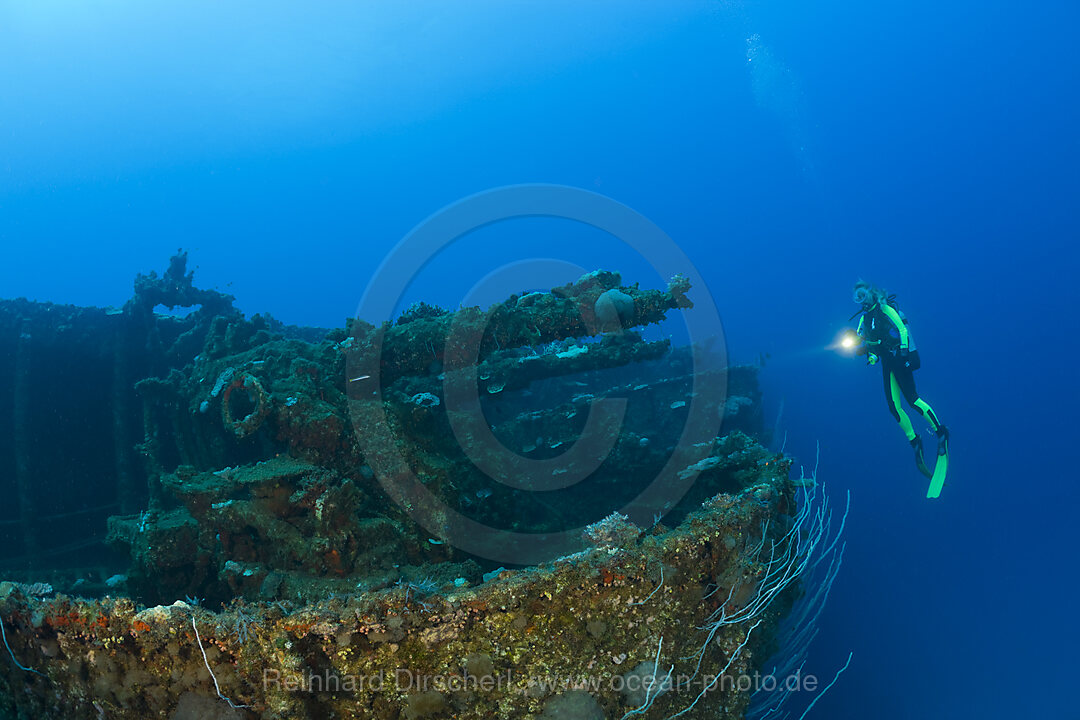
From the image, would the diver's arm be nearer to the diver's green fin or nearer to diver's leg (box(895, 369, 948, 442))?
diver's leg (box(895, 369, 948, 442))

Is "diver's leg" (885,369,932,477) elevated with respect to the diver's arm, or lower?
lower

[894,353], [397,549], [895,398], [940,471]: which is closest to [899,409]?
[895,398]

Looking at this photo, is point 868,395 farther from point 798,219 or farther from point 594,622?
point 798,219

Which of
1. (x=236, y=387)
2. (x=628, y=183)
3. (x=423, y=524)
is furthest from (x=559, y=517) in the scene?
(x=628, y=183)

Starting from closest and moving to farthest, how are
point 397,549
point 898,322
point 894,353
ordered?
point 397,549, point 898,322, point 894,353

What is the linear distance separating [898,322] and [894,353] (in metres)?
0.89

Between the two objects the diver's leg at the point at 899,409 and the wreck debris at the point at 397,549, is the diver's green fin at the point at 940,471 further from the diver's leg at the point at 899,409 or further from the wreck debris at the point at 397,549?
the wreck debris at the point at 397,549

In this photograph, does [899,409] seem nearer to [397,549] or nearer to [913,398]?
[913,398]

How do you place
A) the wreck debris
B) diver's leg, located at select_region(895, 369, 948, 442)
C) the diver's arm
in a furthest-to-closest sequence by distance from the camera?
diver's leg, located at select_region(895, 369, 948, 442) → the diver's arm → the wreck debris

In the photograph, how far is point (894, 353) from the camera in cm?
1065

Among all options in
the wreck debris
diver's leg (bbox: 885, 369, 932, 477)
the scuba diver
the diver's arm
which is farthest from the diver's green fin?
the wreck debris

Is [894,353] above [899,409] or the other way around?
above

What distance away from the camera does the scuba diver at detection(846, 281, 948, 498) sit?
10.2 m

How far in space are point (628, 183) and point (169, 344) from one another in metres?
147
